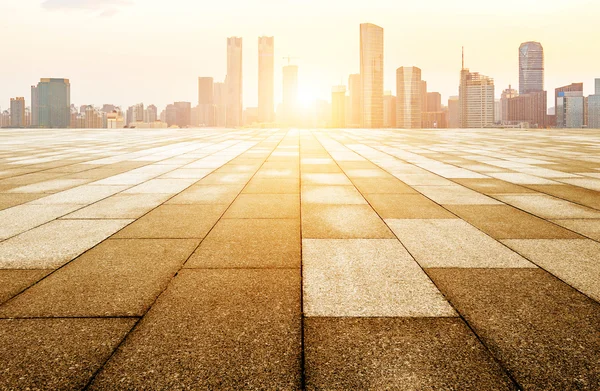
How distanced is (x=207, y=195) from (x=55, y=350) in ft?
22.9

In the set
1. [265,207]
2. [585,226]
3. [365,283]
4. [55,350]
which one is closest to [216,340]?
[55,350]

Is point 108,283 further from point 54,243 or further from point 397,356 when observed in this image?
point 397,356

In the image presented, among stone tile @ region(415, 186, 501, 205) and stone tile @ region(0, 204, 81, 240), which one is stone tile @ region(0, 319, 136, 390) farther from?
stone tile @ region(415, 186, 501, 205)

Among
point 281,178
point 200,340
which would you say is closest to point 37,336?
point 200,340

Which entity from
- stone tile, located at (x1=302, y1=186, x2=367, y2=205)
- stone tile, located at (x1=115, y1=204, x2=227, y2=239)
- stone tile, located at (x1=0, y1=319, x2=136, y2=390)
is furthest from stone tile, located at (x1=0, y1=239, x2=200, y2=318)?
stone tile, located at (x1=302, y1=186, x2=367, y2=205)

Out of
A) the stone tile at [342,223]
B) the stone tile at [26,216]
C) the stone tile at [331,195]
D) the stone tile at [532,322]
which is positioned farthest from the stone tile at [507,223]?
the stone tile at [26,216]

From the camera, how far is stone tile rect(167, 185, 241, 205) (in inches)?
371

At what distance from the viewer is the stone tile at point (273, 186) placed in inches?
418

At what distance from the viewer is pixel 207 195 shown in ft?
33.4

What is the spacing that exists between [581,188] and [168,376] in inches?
456

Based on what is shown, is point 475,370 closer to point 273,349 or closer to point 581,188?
point 273,349

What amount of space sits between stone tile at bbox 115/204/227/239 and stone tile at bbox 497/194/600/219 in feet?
19.8

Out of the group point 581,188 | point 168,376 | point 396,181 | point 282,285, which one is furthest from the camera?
point 396,181

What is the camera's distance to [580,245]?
6121mm
